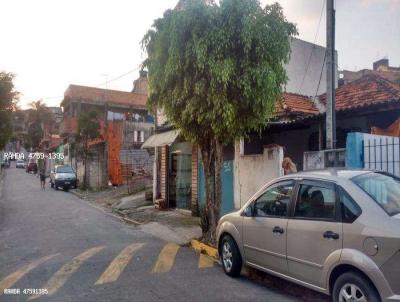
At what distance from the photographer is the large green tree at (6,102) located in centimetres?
1759

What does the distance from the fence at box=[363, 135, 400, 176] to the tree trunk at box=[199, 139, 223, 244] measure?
313 cm

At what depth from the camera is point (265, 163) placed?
35.7 ft

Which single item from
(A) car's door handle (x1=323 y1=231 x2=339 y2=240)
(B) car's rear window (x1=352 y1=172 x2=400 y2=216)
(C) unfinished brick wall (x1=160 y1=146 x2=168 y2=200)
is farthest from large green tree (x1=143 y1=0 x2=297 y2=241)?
(C) unfinished brick wall (x1=160 y1=146 x2=168 y2=200)

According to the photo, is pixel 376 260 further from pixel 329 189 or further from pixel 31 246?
pixel 31 246

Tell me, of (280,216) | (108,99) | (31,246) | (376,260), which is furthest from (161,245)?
(108,99)

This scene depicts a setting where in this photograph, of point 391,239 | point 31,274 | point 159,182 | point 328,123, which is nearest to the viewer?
point 391,239

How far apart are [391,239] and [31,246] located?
8172mm

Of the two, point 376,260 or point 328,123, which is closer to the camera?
point 376,260

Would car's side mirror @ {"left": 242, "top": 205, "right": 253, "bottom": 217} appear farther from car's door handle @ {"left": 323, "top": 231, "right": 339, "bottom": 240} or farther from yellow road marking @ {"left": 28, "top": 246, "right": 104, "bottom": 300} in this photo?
yellow road marking @ {"left": 28, "top": 246, "right": 104, "bottom": 300}

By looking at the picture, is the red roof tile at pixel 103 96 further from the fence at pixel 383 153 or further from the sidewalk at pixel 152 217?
the fence at pixel 383 153

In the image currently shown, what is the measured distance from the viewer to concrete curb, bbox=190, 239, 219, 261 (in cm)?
821

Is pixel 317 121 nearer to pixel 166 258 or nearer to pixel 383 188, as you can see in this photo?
pixel 166 258

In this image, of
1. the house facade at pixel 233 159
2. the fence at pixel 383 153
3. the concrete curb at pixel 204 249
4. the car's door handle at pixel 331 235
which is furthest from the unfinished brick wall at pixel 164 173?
the car's door handle at pixel 331 235

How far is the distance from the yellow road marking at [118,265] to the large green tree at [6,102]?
39.0ft
